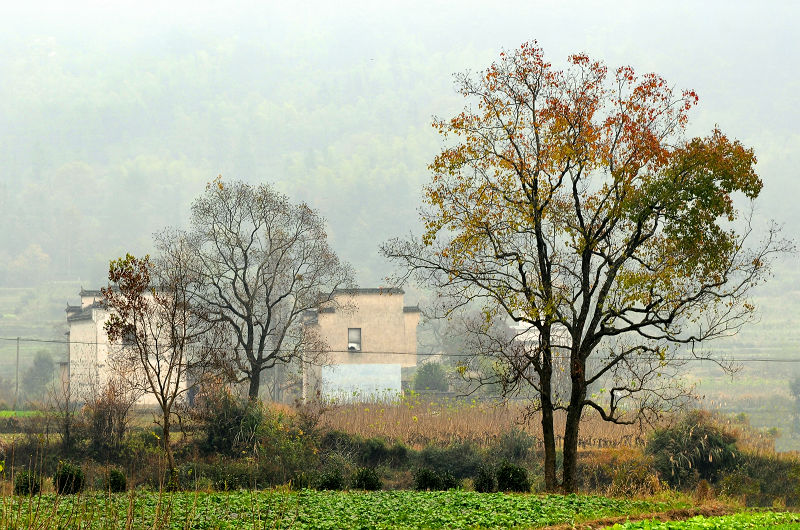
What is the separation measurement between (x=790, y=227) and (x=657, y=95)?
14271 cm

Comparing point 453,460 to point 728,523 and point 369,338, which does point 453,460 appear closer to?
point 728,523

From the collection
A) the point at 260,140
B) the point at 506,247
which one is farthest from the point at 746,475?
the point at 260,140

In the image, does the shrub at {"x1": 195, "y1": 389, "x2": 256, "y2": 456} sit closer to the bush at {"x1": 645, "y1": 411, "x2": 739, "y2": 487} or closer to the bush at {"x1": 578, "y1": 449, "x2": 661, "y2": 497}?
the bush at {"x1": 578, "y1": 449, "x2": 661, "y2": 497}

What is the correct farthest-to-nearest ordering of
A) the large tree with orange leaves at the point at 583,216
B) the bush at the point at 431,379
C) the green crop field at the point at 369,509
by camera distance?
the bush at the point at 431,379 < the large tree with orange leaves at the point at 583,216 < the green crop field at the point at 369,509

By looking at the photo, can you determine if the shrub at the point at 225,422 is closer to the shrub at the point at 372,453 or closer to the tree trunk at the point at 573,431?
the shrub at the point at 372,453

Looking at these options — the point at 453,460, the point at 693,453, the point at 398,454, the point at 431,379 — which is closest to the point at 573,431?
the point at 693,453

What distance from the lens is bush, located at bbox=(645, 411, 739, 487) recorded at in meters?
26.0

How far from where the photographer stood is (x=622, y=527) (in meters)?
13.4

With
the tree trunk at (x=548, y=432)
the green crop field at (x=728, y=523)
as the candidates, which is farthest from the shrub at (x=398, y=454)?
the green crop field at (x=728, y=523)

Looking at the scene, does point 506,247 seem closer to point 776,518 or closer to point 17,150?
point 776,518

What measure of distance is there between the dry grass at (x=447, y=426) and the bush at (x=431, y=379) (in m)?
15.2

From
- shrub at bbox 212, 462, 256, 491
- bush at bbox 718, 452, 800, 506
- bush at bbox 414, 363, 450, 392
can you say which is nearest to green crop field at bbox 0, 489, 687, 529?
shrub at bbox 212, 462, 256, 491

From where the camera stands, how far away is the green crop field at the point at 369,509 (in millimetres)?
14547

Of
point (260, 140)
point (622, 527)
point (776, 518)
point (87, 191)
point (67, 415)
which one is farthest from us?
point (260, 140)
